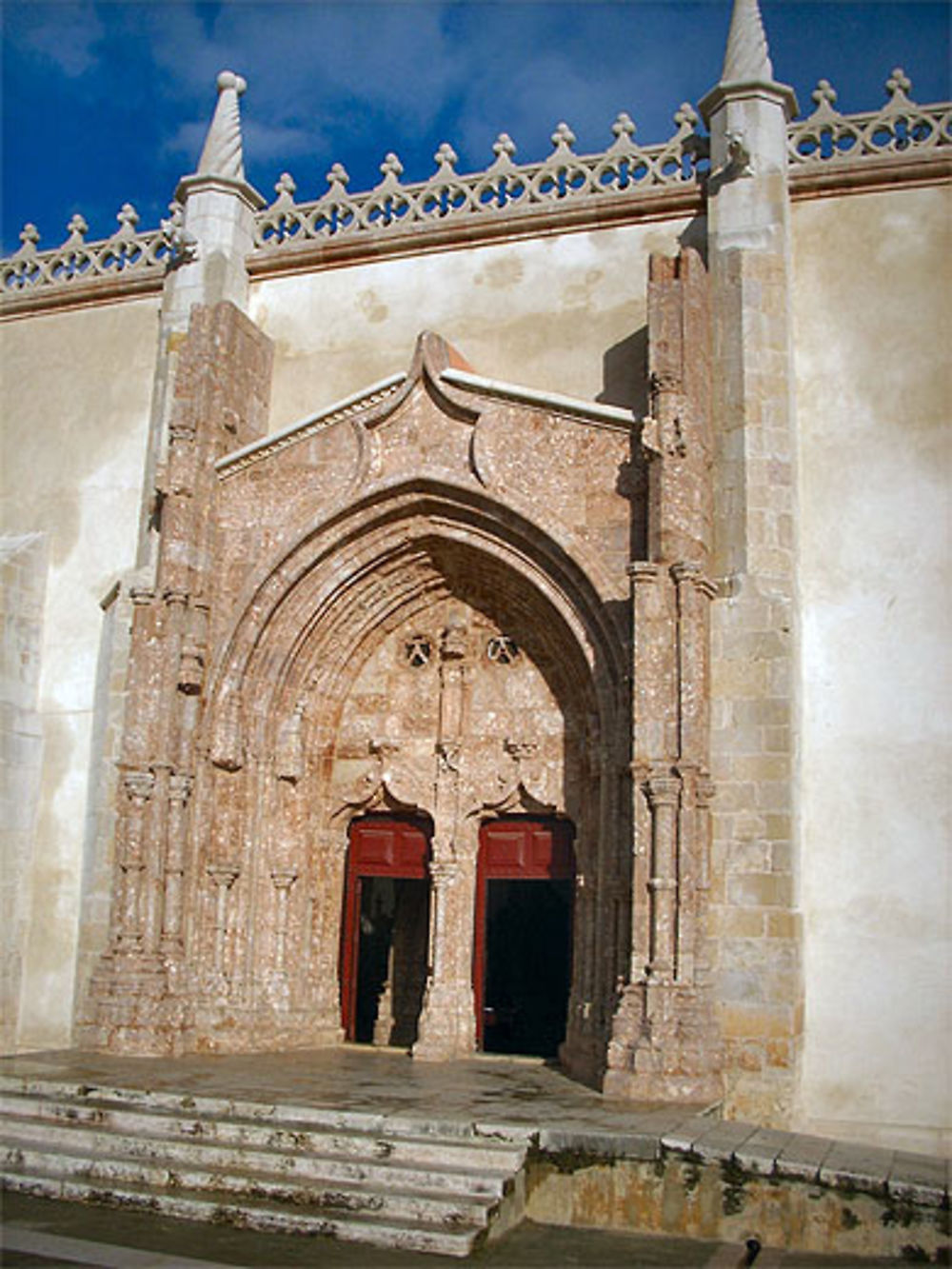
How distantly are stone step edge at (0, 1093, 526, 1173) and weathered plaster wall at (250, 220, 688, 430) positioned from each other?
242 inches

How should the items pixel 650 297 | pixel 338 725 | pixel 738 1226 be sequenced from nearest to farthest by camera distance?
pixel 738 1226, pixel 650 297, pixel 338 725

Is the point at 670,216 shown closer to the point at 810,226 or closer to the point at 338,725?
the point at 810,226

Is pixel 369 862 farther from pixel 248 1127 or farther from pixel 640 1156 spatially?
pixel 640 1156

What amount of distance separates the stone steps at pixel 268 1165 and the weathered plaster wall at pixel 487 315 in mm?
6198

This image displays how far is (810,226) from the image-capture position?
10.7m

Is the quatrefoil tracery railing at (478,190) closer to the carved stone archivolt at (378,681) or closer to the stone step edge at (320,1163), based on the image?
the carved stone archivolt at (378,681)

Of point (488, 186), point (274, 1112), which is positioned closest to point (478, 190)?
point (488, 186)

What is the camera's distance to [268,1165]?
7293 millimetres

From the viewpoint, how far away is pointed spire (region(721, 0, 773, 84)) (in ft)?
35.2

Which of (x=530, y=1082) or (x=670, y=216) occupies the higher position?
(x=670, y=216)

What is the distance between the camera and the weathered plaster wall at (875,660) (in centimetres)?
917

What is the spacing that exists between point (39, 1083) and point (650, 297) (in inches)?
279

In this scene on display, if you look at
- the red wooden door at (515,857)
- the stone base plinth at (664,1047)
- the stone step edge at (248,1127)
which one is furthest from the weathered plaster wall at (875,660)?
the stone step edge at (248,1127)

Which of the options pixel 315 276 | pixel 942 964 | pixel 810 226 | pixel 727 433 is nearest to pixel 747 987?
pixel 942 964
